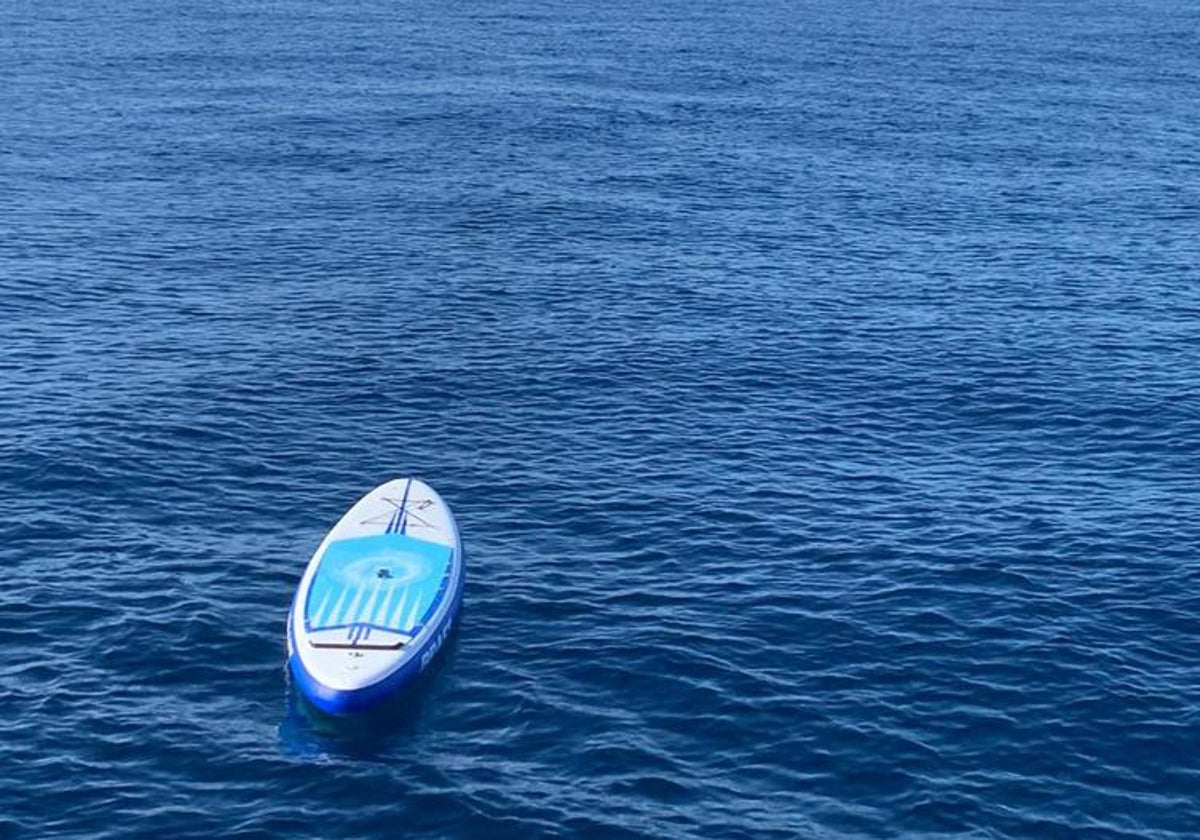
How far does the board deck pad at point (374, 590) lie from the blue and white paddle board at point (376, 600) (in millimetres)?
41

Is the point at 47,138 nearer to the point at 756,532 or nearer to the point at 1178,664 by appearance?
the point at 756,532

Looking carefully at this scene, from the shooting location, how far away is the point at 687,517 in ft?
265

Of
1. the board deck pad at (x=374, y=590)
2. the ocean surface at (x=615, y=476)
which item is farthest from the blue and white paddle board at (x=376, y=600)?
the ocean surface at (x=615, y=476)

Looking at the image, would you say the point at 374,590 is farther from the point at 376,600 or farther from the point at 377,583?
the point at 376,600

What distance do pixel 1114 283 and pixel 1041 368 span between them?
22818 millimetres

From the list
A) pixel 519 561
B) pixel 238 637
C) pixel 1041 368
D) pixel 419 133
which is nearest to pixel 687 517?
pixel 519 561

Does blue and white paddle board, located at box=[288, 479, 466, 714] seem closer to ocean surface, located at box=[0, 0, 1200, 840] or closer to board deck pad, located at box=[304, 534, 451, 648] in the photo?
board deck pad, located at box=[304, 534, 451, 648]

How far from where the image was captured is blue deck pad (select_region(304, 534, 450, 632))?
216 feet

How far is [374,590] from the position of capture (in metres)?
68.4

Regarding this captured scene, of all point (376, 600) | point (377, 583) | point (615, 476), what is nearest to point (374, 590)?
point (377, 583)

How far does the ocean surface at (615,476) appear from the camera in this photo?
195ft

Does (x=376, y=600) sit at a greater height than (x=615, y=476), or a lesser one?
lesser

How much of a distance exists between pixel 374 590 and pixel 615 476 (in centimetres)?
2102

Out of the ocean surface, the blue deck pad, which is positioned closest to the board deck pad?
→ the blue deck pad
